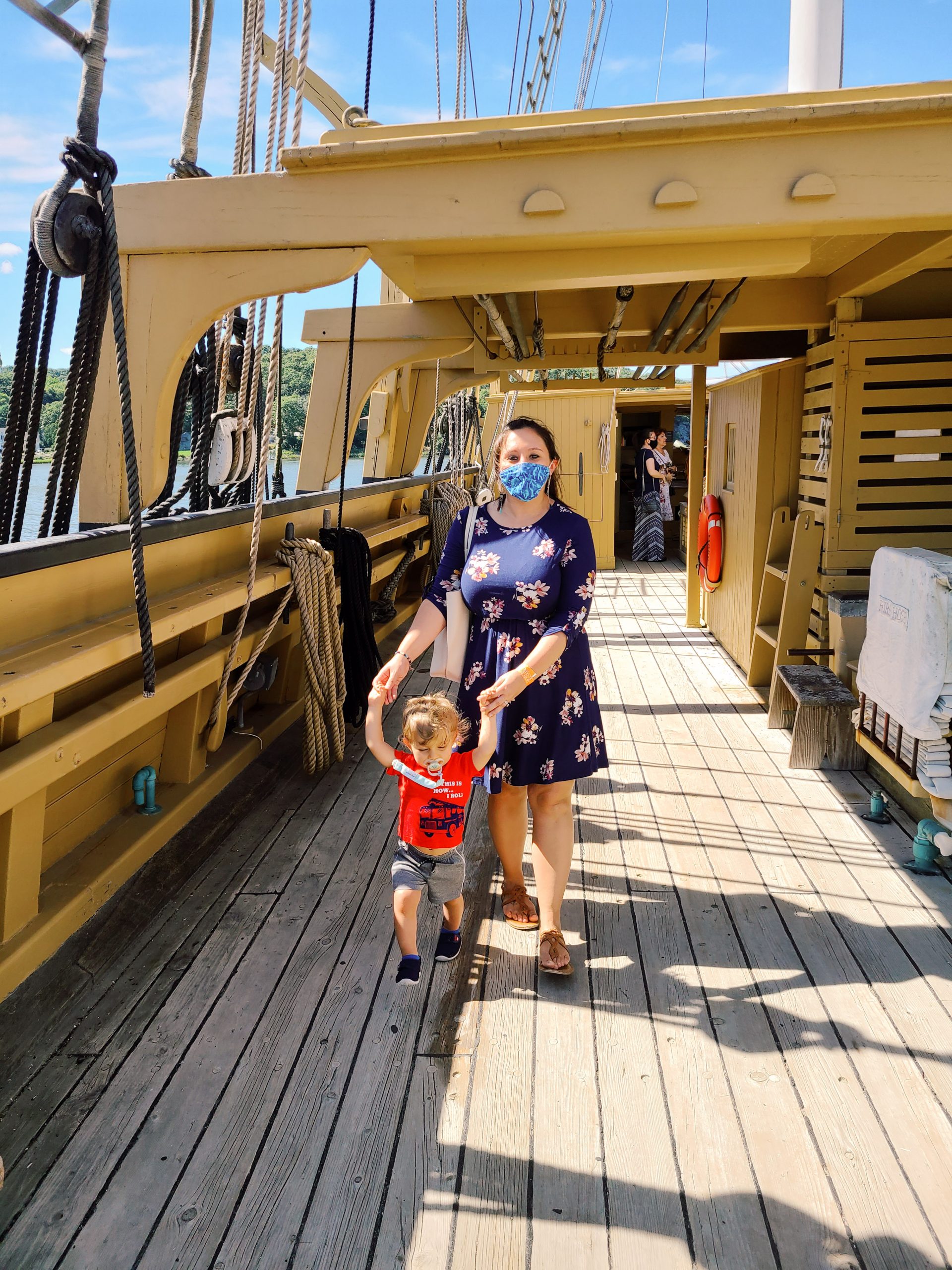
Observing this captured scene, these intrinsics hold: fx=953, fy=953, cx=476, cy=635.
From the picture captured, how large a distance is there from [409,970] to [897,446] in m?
3.33

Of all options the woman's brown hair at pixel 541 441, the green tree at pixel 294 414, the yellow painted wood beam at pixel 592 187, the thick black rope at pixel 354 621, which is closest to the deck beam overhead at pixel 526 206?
the yellow painted wood beam at pixel 592 187

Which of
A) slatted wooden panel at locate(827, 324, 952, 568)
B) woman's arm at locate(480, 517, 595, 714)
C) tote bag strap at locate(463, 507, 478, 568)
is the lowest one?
woman's arm at locate(480, 517, 595, 714)

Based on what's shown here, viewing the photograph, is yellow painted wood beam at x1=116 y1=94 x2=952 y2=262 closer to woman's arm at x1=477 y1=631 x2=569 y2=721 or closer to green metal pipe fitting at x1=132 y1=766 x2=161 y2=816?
woman's arm at x1=477 y1=631 x2=569 y2=721

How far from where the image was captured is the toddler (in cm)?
230

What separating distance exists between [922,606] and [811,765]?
1.25 metres

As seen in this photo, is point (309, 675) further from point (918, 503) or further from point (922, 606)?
point (918, 503)

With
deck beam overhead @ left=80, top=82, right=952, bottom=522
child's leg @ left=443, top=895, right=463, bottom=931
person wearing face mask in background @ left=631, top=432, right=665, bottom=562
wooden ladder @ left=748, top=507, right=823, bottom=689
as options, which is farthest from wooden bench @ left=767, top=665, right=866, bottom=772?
person wearing face mask in background @ left=631, top=432, right=665, bottom=562

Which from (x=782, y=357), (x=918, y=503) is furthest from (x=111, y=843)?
(x=782, y=357)

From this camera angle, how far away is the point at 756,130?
241cm

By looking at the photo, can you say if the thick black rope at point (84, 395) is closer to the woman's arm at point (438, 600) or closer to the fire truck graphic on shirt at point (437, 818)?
the woman's arm at point (438, 600)

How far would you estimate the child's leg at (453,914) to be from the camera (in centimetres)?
251

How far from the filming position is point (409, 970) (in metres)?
2.39

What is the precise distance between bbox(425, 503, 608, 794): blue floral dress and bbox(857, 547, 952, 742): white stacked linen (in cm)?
116

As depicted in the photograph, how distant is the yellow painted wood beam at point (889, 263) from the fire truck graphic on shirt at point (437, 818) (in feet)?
7.76
